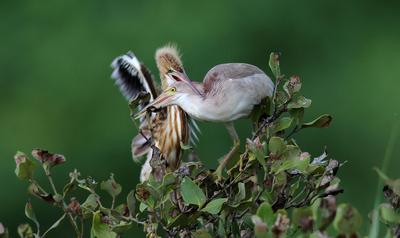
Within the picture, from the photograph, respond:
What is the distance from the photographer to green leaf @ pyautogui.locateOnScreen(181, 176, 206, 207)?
0.49m

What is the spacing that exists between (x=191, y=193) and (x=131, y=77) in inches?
37.2

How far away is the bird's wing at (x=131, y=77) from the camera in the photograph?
4.49 feet

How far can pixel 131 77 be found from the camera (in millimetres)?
1389

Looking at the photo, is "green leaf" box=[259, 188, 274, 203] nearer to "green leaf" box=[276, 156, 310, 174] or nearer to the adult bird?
"green leaf" box=[276, 156, 310, 174]

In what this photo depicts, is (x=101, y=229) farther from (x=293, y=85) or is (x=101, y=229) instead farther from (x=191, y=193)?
(x=293, y=85)

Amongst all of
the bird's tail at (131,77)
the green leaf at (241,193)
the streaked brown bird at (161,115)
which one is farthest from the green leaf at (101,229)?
the bird's tail at (131,77)

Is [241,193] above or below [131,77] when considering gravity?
below

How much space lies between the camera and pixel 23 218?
236cm

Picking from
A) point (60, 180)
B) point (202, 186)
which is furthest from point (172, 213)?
point (60, 180)

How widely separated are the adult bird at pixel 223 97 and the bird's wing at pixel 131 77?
2.04 ft

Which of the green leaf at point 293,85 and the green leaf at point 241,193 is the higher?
the green leaf at point 293,85

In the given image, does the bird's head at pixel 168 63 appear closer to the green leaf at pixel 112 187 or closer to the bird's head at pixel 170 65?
the bird's head at pixel 170 65

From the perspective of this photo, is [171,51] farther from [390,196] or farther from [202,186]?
[390,196]

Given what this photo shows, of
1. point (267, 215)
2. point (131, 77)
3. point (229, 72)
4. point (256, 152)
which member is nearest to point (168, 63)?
point (131, 77)
